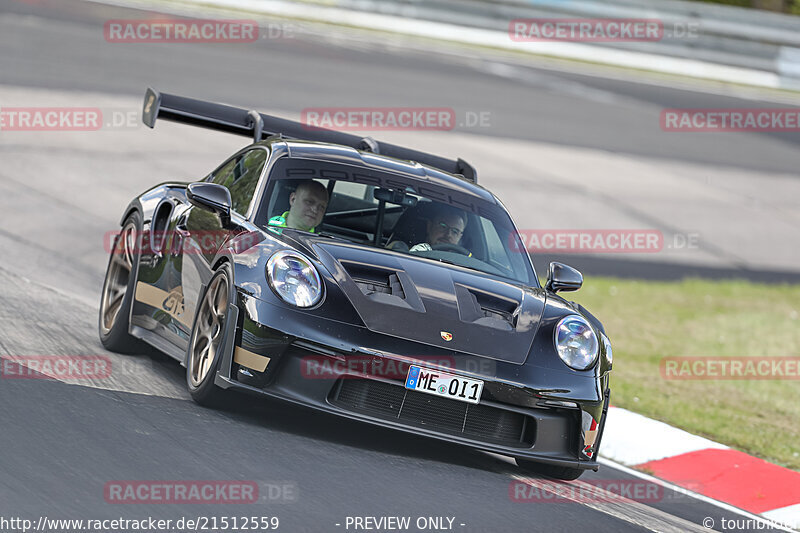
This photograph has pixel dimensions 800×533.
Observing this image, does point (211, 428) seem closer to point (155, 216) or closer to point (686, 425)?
point (155, 216)

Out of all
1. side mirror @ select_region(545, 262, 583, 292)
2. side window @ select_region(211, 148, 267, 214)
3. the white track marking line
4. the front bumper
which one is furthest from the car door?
the white track marking line

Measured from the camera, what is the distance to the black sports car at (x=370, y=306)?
5777 millimetres

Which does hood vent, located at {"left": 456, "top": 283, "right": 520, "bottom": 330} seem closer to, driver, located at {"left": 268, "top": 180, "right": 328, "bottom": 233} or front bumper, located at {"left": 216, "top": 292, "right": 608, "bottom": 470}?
front bumper, located at {"left": 216, "top": 292, "right": 608, "bottom": 470}

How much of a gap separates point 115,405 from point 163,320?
1.14 m

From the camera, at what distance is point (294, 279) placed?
19.5 feet

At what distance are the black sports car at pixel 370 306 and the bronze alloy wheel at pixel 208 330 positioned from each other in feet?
0.04

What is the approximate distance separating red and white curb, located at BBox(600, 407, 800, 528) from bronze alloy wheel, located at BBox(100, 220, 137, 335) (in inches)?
126

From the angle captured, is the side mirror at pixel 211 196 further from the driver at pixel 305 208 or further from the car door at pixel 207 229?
the driver at pixel 305 208

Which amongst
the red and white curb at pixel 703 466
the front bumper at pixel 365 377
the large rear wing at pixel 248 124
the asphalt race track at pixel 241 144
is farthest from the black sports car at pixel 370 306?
the red and white curb at pixel 703 466

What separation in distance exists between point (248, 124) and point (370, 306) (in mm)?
2731

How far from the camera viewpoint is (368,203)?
23.4ft

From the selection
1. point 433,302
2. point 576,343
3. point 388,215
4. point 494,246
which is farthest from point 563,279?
point 433,302

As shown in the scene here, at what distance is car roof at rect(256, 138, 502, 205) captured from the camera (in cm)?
723

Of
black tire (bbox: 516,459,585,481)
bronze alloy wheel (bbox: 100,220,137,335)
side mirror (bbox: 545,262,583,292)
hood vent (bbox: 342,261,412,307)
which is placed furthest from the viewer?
bronze alloy wheel (bbox: 100,220,137,335)
